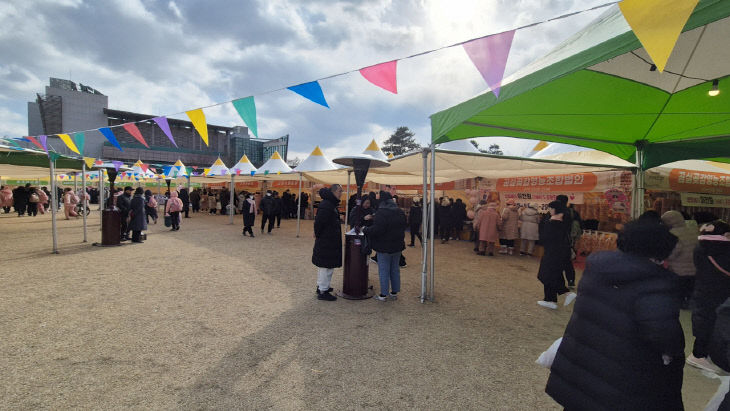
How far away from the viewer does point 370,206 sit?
5.79m

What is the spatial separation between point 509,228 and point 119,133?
50.7 m

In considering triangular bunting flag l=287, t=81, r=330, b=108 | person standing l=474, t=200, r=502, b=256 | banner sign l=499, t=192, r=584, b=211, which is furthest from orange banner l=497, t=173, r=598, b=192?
triangular bunting flag l=287, t=81, r=330, b=108

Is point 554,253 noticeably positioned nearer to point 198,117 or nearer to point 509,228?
point 509,228

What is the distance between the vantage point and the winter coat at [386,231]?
178 inches

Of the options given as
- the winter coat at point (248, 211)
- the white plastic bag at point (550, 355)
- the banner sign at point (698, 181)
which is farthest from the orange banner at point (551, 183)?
the white plastic bag at point (550, 355)

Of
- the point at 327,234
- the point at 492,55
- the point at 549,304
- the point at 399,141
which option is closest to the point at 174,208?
the point at 327,234

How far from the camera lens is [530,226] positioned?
8828 mm

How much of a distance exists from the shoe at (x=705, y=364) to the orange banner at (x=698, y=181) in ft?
20.2

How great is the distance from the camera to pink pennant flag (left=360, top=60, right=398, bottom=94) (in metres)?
3.86

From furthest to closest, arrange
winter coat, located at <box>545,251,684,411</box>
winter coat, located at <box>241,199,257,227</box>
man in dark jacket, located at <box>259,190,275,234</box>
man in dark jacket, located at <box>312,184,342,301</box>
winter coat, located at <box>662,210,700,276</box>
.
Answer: man in dark jacket, located at <box>259,190,275,234</box>, winter coat, located at <box>241,199,257,227</box>, man in dark jacket, located at <box>312,184,342,301</box>, winter coat, located at <box>662,210,700,276</box>, winter coat, located at <box>545,251,684,411</box>

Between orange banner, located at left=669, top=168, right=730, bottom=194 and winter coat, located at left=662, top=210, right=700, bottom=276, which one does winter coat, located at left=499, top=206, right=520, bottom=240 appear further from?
winter coat, located at left=662, top=210, right=700, bottom=276

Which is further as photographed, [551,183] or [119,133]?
[119,133]

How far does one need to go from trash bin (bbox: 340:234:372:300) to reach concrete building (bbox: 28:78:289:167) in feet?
104

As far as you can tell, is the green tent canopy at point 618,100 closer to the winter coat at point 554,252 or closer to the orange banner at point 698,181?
the winter coat at point 554,252
